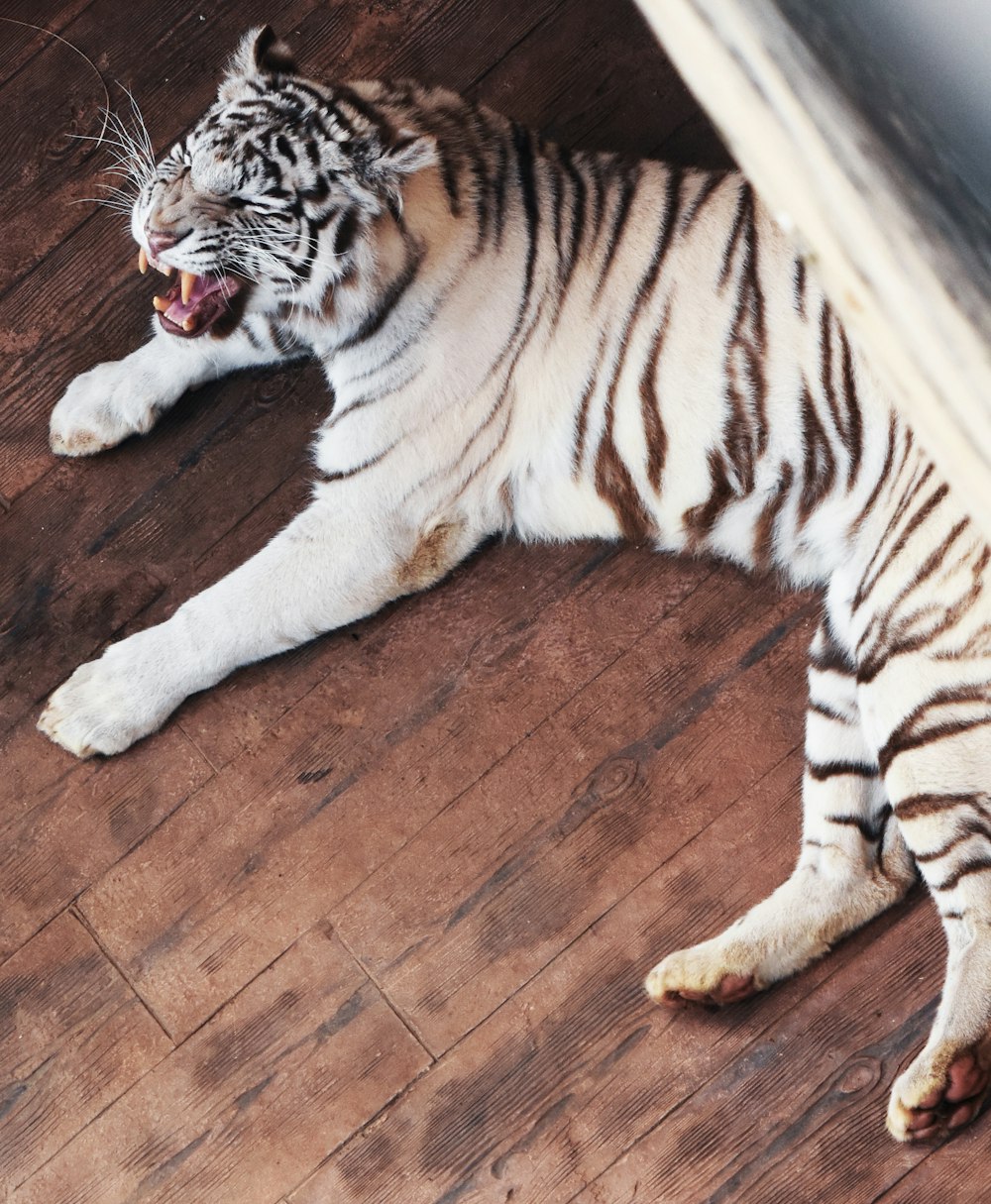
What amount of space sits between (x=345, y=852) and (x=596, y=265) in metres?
0.97

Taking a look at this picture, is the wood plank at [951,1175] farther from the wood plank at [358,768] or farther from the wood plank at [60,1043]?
the wood plank at [60,1043]

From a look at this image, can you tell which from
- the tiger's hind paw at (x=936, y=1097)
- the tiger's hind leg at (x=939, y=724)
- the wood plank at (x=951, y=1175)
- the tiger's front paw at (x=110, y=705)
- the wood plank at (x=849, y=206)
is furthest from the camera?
the tiger's front paw at (x=110, y=705)

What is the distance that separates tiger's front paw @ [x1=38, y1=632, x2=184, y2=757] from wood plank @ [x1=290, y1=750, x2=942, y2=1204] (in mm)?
700

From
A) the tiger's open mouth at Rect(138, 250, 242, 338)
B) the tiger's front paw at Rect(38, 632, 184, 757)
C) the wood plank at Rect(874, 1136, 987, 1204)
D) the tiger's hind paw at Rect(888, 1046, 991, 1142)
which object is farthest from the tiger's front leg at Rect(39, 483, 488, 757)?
the wood plank at Rect(874, 1136, 987, 1204)

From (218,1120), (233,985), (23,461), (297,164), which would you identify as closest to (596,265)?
(297,164)

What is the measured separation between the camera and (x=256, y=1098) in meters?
1.68

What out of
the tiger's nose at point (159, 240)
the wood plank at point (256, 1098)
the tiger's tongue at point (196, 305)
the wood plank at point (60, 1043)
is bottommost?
the wood plank at point (256, 1098)

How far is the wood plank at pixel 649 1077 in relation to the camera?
5.37 ft

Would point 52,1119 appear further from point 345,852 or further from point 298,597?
point 298,597

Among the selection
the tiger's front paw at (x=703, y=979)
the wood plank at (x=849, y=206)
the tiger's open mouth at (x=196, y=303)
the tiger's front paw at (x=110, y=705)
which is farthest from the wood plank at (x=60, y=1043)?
the wood plank at (x=849, y=206)

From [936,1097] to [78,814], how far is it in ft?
4.37

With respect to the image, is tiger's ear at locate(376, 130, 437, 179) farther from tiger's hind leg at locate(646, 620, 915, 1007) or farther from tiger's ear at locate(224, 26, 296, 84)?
tiger's hind leg at locate(646, 620, 915, 1007)

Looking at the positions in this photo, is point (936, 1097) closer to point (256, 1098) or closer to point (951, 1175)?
point (951, 1175)

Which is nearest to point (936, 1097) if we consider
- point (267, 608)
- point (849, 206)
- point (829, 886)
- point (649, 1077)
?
point (829, 886)
